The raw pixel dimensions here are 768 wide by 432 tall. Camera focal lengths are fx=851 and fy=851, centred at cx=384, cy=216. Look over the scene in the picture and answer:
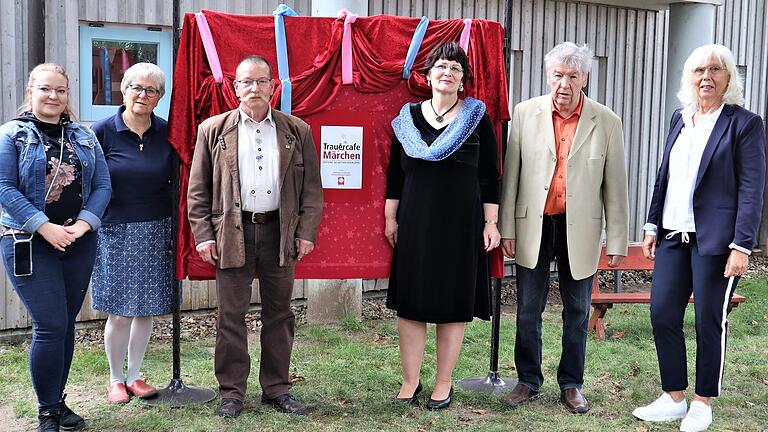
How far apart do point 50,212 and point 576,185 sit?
2.73 m

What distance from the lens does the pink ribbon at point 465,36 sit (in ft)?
16.5

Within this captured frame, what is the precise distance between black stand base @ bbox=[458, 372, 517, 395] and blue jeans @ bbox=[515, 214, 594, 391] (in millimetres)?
309

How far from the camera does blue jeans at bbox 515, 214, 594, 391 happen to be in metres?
4.79

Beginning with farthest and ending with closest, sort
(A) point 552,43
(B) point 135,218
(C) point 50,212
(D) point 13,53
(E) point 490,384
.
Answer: (A) point 552,43, (D) point 13,53, (E) point 490,384, (B) point 135,218, (C) point 50,212

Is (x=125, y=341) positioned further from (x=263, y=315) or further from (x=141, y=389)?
(x=263, y=315)

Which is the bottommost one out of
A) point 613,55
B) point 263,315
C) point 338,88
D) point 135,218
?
point 263,315

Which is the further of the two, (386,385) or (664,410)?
(386,385)

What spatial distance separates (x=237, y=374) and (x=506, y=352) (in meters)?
2.43

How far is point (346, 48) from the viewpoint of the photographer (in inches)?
195

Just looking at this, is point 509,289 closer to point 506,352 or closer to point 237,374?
point 506,352

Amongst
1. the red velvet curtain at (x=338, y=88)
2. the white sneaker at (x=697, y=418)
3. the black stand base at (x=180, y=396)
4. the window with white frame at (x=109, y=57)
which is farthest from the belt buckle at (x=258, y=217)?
the window with white frame at (x=109, y=57)

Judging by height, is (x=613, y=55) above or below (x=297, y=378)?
above

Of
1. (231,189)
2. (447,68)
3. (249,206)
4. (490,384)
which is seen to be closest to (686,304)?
(490,384)

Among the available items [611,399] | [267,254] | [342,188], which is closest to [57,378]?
[267,254]
